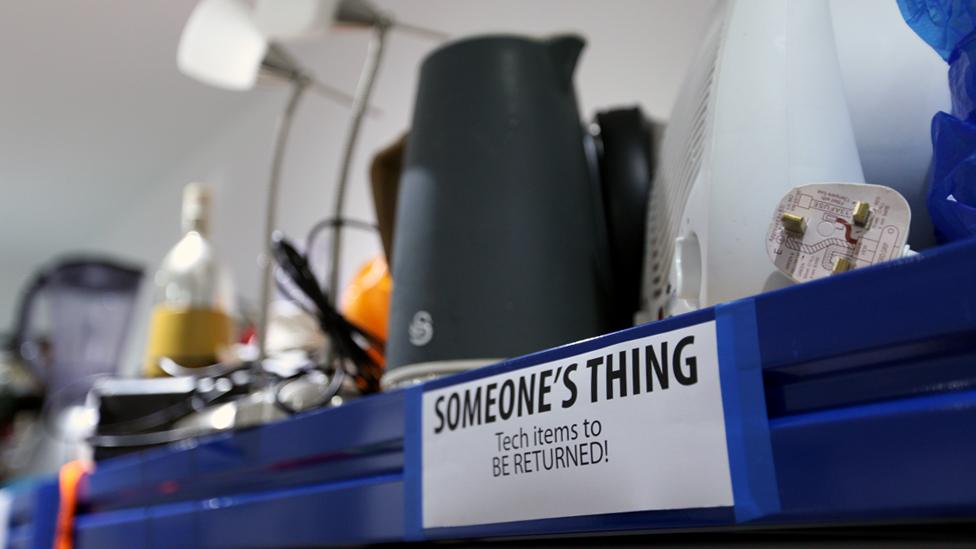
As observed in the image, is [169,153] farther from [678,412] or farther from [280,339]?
[678,412]

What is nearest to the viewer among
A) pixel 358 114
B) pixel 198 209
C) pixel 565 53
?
pixel 565 53

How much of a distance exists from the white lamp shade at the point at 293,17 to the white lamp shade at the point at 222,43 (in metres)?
0.13

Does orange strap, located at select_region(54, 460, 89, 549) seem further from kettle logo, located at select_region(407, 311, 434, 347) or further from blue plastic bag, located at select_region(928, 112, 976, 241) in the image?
blue plastic bag, located at select_region(928, 112, 976, 241)

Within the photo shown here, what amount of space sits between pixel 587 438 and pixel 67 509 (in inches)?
27.1

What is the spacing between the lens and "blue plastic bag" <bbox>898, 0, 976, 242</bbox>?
338 mm

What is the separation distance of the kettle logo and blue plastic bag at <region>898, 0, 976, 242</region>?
292 millimetres

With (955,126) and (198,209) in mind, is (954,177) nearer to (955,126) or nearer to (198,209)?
(955,126)

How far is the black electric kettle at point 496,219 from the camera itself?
53 cm

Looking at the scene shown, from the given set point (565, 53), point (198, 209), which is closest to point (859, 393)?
point (565, 53)

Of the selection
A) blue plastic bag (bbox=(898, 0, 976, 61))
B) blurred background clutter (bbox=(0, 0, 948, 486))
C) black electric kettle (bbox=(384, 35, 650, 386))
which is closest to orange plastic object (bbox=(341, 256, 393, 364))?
blurred background clutter (bbox=(0, 0, 948, 486))

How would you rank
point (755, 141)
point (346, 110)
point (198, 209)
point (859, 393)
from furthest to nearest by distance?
point (346, 110)
point (198, 209)
point (755, 141)
point (859, 393)

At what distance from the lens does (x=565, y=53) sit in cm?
65

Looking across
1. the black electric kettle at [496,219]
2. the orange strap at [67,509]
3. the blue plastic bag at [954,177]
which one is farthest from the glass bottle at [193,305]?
the blue plastic bag at [954,177]

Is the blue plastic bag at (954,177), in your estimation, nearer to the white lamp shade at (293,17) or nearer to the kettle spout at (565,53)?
the kettle spout at (565,53)
